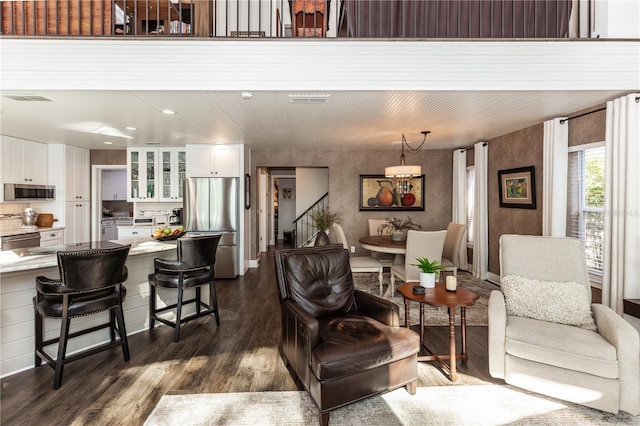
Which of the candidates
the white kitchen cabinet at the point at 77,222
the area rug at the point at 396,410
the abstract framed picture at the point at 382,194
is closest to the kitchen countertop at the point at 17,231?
the white kitchen cabinet at the point at 77,222

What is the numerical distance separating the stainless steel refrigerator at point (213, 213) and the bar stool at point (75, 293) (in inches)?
112

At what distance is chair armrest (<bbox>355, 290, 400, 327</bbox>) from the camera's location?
7.41 feet

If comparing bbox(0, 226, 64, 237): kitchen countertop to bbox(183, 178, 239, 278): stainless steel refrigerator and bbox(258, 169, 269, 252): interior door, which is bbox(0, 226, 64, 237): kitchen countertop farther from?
bbox(258, 169, 269, 252): interior door

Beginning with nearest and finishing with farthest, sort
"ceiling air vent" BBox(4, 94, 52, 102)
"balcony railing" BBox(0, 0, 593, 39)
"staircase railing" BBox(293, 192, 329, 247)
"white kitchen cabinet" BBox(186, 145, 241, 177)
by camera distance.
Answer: "ceiling air vent" BBox(4, 94, 52, 102)
"balcony railing" BBox(0, 0, 593, 39)
"white kitchen cabinet" BBox(186, 145, 241, 177)
"staircase railing" BBox(293, 192, 329, 247)

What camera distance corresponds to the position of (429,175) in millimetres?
6562

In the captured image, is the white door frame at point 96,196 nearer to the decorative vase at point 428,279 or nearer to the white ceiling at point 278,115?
the white ceiling at point 278,115

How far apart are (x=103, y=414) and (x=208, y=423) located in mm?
733

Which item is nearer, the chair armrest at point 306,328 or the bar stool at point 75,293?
the chair armrest at point 306,328

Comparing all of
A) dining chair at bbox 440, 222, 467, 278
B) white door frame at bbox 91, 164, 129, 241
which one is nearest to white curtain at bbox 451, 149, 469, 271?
dining chair at bbox 440, 222, 467, 278

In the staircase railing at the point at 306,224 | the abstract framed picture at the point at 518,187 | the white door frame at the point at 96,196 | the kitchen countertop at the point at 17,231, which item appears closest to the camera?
the abstract framed picture at the point at 518,187

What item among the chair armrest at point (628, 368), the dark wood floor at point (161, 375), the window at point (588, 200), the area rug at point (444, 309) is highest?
the window at point (588, 200)

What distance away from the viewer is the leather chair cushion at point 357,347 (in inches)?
73.1

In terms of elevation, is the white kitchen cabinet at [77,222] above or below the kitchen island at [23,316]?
above

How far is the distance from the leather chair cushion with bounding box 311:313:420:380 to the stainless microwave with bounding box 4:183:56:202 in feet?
18.8
